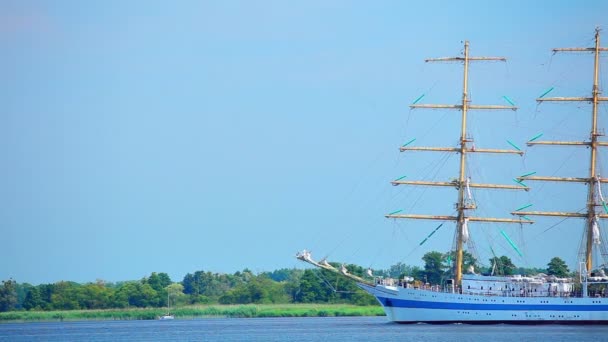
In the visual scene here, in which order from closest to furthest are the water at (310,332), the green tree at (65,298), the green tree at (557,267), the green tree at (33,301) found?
the water at (310,332) → the green tree at (557,267) → the green tree at (65,298) → the green tree at (33,301)

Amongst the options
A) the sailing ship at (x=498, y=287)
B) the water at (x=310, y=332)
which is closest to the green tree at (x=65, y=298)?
the water at (x=310, y=332)

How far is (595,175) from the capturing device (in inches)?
4035

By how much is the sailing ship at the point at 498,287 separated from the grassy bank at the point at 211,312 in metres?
27.2

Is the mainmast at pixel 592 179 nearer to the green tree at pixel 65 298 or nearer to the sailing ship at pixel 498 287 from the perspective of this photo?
the sailing ship at pixel 498 287

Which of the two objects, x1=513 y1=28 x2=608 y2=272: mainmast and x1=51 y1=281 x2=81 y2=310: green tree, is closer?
x1=513 y1=28 x2=608 y2=272: mainmast

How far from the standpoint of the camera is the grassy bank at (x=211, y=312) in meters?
129

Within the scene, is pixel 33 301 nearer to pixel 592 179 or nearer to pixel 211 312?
pixel 211 312

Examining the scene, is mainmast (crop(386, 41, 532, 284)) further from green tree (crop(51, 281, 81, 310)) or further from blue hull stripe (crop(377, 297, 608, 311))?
green tree (crop(51, 281, 81, 310))

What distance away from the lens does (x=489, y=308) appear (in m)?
97.9

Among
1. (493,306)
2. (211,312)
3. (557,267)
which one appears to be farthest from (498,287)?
(211,312)

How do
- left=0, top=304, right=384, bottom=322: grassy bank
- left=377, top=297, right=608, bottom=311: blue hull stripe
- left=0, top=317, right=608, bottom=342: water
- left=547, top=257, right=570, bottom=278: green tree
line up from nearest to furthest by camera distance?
1. left=0, top=317, right=608, bottom=342: water
2. left=377, top=297, right=608, bottom=311: blue hull stripe
3. left=547, top=257, right=570, bottom=278: green tree
4. left=0, top=304, right=384, bottom=322: grassy bank

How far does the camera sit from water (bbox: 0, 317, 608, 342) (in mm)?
84812

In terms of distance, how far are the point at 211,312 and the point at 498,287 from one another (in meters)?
40.7

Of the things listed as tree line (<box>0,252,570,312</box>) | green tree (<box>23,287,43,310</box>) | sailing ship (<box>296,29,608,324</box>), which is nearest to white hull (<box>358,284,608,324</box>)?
sailing ship (<box>296,29,608,324</box>)
